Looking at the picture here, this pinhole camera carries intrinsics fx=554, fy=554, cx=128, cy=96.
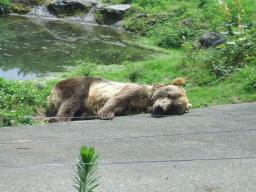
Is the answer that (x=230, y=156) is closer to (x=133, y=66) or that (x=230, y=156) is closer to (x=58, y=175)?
(x=58, y=175)

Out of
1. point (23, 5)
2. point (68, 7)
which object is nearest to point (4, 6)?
point (23, 5)

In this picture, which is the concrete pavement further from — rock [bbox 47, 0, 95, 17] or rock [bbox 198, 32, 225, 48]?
rock [bbox 47, 0, 95, 17]

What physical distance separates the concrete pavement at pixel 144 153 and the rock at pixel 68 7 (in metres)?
15.5

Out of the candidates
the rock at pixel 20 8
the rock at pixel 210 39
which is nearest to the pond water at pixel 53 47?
the rock at pixel 20 8

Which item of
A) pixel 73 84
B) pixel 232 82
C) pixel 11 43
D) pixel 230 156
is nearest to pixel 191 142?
pixel 230 156

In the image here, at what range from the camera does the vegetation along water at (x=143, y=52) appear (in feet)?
34.1

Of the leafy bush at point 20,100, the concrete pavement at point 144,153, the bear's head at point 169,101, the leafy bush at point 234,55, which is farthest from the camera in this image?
the leafy bush at point 234,55

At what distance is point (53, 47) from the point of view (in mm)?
16891

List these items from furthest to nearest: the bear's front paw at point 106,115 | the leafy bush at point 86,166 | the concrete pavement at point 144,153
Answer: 1. the bear's front paw at point 106,115
2. the concrete pavement at point 144,153
3. the leafy bush at point 86,166

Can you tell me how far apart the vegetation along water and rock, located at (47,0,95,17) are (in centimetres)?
125

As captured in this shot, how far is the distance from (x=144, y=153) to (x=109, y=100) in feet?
9.01

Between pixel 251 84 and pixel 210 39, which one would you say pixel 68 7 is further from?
pixel 251 84

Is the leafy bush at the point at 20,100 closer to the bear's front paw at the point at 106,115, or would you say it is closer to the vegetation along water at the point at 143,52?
the vegetation along water at the point at 143,52

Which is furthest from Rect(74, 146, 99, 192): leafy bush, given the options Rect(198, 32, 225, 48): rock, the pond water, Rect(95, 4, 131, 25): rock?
Rect(95, 4, 131, 25): rock
